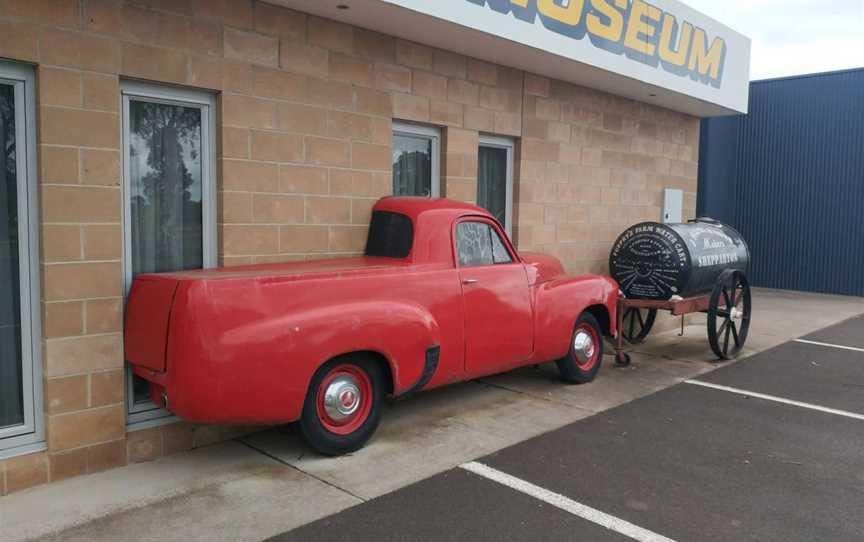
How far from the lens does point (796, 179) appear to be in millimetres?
16625

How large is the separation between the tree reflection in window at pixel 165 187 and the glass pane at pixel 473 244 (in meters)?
2.13

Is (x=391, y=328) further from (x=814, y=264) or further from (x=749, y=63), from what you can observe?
(x=814, y=264)

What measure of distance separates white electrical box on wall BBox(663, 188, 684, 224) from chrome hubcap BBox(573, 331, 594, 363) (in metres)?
4.28

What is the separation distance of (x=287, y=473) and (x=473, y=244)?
251 centimetres

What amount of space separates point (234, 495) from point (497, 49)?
4943mm

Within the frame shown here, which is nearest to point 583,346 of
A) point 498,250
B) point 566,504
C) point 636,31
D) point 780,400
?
point 498,250

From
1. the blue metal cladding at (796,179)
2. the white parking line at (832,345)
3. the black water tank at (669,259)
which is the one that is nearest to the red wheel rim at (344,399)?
the black water tank at (669,259)

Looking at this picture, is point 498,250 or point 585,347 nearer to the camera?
point 498,250

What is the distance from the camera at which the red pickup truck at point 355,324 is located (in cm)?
419

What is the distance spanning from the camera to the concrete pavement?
3939 millimetres

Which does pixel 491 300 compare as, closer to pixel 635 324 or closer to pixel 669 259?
pixel 669 259

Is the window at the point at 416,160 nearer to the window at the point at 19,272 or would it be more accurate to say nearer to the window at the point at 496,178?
the window at the point at 496,178

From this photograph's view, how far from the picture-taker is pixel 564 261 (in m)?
8.95

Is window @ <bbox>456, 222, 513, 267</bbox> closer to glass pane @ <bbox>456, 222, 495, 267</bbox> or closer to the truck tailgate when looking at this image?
glass pane @ <bbox>456, 222, 495, 267</bbox>
